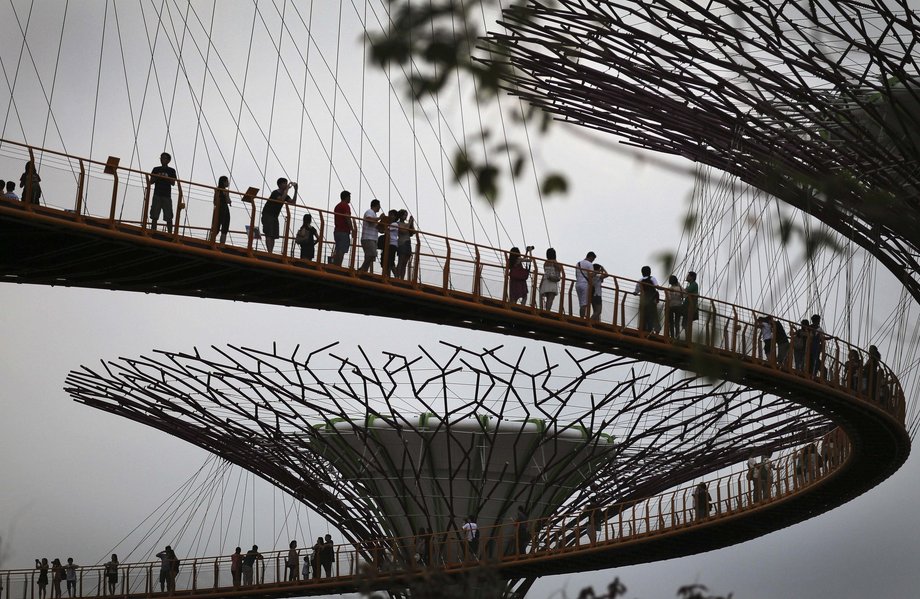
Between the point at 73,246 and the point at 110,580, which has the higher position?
the point at 73,246

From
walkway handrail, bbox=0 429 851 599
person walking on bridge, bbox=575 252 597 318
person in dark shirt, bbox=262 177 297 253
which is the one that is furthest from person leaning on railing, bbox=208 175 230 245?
walkway handrail, bbox=0 429 851 599

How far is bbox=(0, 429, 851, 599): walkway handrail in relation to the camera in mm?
28141

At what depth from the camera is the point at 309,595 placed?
35188mm

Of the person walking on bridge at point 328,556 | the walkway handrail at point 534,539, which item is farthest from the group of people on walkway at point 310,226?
the person walking on bridge at point 328,556

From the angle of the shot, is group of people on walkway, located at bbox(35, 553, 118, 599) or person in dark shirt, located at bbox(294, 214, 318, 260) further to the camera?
group of people on walkway, located at bbox(35, 553, 118, 599)

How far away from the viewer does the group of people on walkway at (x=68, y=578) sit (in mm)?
35406

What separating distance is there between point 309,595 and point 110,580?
531 centimetres

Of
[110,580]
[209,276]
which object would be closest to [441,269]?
[209,276]

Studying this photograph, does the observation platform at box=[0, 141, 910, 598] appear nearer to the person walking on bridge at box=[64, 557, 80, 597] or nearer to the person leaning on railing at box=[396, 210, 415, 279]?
the person leaning on railing at box=[396, 210, 415, 279]

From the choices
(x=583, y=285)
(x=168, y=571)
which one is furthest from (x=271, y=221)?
(x=168, y=571)

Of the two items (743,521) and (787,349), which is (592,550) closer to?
(743,521)

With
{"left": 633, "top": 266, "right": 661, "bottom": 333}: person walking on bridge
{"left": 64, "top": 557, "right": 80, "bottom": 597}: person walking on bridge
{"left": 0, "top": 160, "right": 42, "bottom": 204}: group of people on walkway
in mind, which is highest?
{"left": 0, "top": 160, "right": 42, "bottom": 204}: group of people on walkway

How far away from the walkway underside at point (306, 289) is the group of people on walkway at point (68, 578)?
52.9 feet

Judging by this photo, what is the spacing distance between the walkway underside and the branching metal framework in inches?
114
